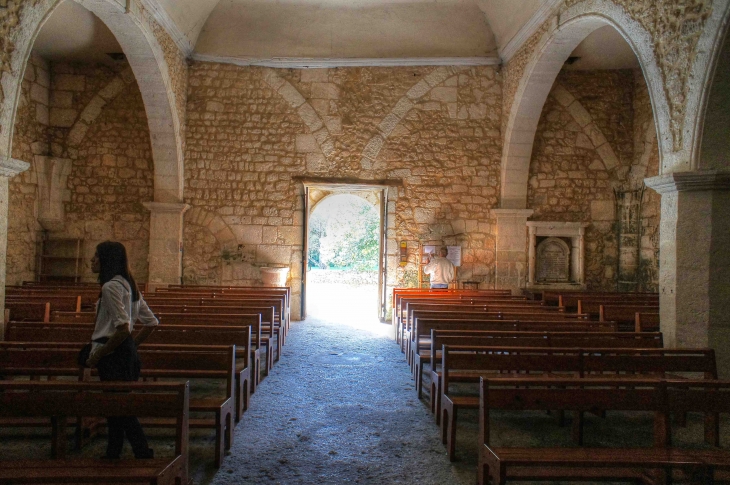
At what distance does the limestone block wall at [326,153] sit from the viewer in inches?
359

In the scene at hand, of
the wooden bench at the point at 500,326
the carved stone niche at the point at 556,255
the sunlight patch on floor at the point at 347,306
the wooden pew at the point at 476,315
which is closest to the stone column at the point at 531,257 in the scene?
the carved stone niche at the point at 556,255

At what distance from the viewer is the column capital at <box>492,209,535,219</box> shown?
909 centimetres

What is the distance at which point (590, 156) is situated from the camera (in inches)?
368

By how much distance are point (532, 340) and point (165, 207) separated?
6769 millimetres

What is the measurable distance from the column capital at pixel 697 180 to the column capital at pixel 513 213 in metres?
4.53

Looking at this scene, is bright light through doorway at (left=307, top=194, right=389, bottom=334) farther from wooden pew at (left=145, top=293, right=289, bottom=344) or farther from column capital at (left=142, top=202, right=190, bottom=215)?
wooden pew at (left=145, top=293, right=289, bottom=344)

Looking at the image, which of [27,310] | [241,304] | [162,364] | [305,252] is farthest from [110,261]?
[305,252]

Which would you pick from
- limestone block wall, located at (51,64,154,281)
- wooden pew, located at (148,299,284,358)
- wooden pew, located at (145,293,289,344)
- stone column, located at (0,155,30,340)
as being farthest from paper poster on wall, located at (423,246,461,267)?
stone column, located at (0,155,30,340)

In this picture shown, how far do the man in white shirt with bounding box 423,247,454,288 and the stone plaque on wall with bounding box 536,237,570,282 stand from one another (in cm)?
183

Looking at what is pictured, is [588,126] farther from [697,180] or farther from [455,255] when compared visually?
[697,180]

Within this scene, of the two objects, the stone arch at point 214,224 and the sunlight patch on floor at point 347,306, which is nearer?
the sunlight patch on floor at point 347,306

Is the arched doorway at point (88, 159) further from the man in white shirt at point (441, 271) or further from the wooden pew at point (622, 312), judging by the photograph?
the wooden pew at point (622, 312)

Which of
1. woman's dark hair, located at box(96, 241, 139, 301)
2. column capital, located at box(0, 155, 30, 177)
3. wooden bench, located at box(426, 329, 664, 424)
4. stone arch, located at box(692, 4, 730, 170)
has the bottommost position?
wooden bench, located at box(426, 329, 664, 424)

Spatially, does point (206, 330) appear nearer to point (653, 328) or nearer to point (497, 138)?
point (653, 328)
